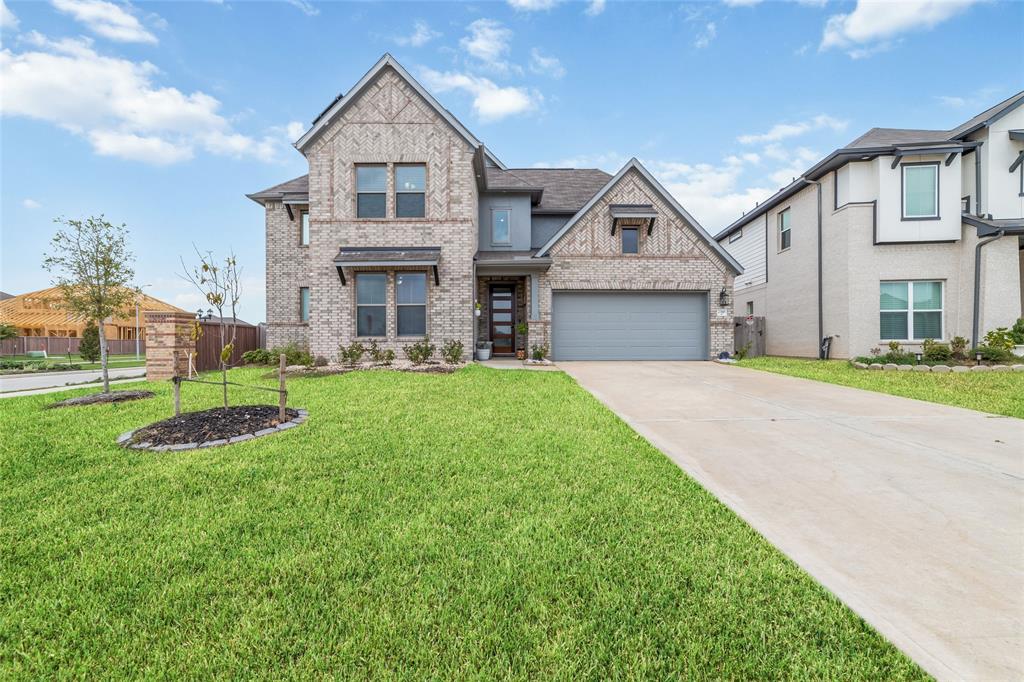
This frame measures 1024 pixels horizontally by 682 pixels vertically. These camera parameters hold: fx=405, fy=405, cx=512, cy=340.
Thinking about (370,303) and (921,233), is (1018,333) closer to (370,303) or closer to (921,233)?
(921,233)

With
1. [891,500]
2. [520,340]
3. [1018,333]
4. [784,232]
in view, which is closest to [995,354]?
[1018,333]

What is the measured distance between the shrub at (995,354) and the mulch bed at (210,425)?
16516 millimetres

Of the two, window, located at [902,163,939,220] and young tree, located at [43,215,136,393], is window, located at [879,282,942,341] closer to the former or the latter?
window, located at [902,163,939,220]

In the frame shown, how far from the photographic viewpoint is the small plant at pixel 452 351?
11836mm

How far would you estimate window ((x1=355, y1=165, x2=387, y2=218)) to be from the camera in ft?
40.4

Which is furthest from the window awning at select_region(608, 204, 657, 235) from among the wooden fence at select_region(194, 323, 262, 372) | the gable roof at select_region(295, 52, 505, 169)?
the wooden fence at select_region(194, 323, 262, 372)

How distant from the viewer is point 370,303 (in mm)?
12297

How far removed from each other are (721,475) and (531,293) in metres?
10.6

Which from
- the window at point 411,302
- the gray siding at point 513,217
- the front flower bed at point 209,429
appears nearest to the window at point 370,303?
the window at point 411,302

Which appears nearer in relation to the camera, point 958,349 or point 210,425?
point 210,425

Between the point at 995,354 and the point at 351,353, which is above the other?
the point at 351,353

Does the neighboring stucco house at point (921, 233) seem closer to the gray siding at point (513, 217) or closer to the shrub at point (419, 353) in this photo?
the gray siding at point (513, 217)

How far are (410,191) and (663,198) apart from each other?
28.0 ft

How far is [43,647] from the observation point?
1.81m
